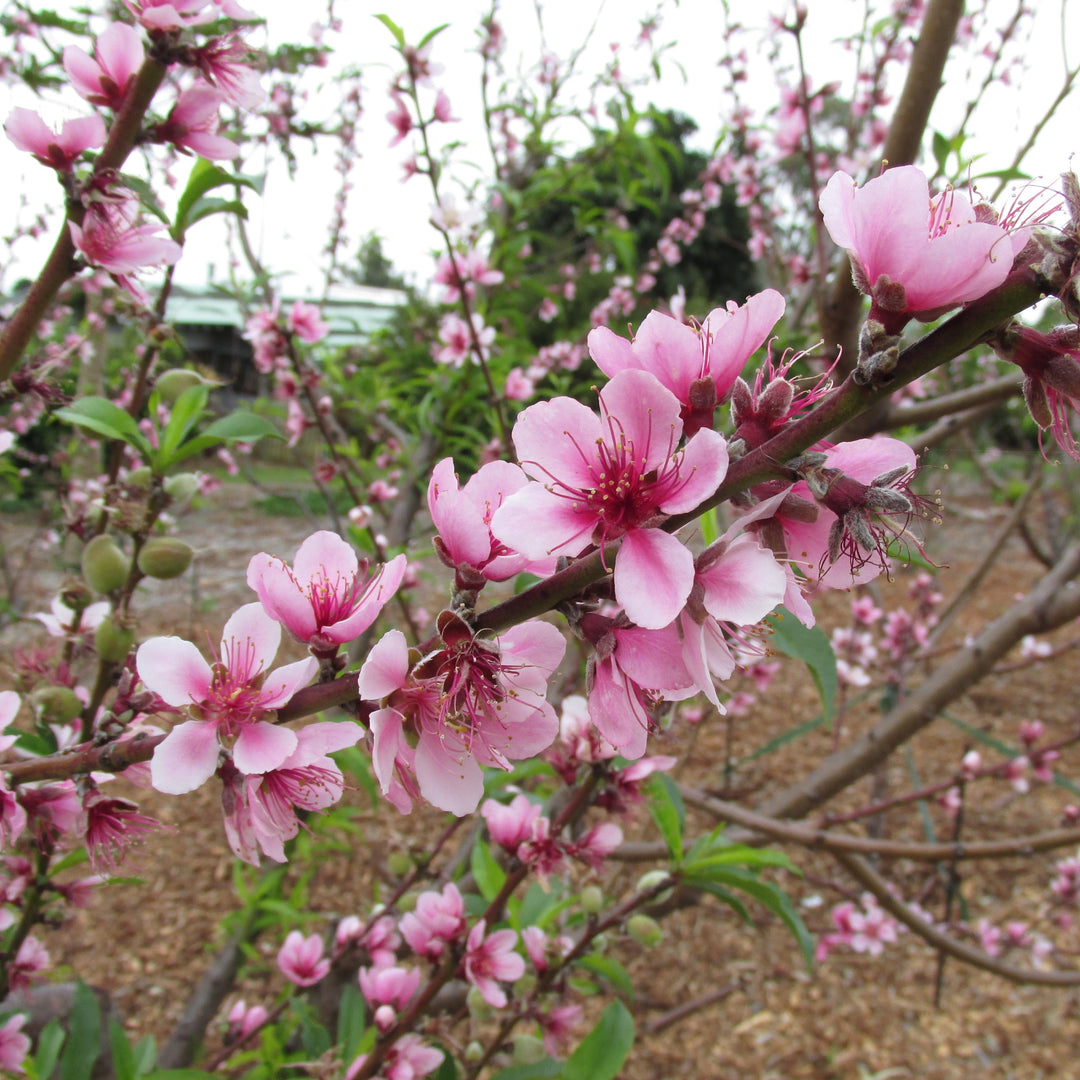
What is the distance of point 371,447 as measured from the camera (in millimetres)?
5660

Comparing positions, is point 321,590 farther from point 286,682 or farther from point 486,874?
point 486,874

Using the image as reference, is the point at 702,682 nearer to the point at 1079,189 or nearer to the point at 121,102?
the point at 1079,189

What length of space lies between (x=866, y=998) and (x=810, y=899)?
17.6 inches

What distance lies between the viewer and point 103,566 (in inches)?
45.3

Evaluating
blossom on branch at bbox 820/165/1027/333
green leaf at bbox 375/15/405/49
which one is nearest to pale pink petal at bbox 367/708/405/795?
blossom on branch at bbox 820/165/1027/333

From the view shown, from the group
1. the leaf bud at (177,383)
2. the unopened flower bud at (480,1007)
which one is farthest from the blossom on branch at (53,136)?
the unopened flower bud at (480,1007)

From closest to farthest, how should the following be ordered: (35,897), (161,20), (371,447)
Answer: (161,20)
(35,897)
(371,447)

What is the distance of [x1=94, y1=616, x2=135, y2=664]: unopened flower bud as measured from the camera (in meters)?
1.08

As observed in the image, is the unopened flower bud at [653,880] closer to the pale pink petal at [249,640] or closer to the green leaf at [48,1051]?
the pale pink petal at [249,640]

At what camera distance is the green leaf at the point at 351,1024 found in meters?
1.59

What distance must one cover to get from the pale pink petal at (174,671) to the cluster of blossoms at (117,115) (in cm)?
58

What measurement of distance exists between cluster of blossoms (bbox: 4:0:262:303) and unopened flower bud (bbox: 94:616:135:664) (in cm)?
49

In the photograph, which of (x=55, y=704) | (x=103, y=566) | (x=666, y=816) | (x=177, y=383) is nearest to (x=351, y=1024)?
(x=666, y=816)

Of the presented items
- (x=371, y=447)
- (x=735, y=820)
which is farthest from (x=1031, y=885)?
(x=371, y=447)
